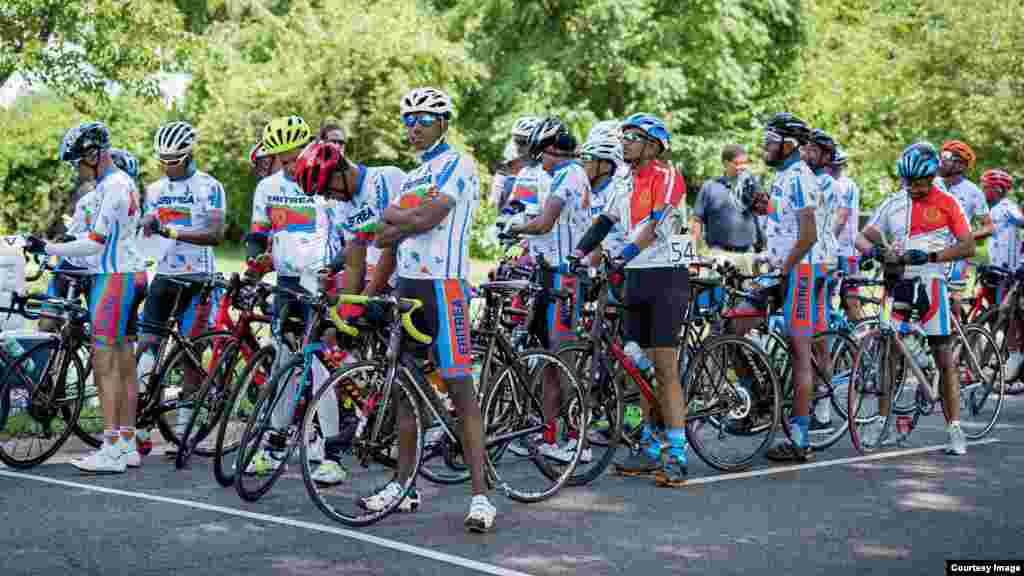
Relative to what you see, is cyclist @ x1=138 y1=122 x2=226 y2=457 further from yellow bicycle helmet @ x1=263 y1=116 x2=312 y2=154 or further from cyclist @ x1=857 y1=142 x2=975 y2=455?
cyclist @ x1=857 y1=142 x2=975 y2=455

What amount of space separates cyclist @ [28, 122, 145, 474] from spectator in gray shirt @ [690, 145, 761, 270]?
20.8 feet

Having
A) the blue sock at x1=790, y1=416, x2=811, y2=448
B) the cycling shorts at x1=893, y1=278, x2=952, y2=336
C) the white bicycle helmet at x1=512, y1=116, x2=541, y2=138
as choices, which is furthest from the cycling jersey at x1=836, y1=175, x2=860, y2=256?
the blue sock at x1=790, y1=416, x2=811, y2=448

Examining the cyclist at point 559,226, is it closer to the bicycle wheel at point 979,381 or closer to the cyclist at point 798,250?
the cyclist at point 798,250

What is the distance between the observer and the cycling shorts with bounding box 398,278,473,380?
7461 mm

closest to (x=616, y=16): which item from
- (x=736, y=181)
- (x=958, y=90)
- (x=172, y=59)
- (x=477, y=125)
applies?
(x=477, y=125)

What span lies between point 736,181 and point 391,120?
17916 mm

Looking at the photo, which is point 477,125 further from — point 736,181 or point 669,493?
point 669,493

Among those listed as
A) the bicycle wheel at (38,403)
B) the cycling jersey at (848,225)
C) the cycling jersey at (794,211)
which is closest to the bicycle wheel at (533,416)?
the cycling jersey at (794,211)

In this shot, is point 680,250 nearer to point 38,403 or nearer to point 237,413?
point 237,413

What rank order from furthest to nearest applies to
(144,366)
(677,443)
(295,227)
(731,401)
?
(295,227), (144,366), (731,401), (677,443)

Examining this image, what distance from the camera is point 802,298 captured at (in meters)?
9.73

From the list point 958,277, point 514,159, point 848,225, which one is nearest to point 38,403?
point 514,159

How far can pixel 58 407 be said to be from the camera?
934cm

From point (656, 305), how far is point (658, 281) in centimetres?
15
